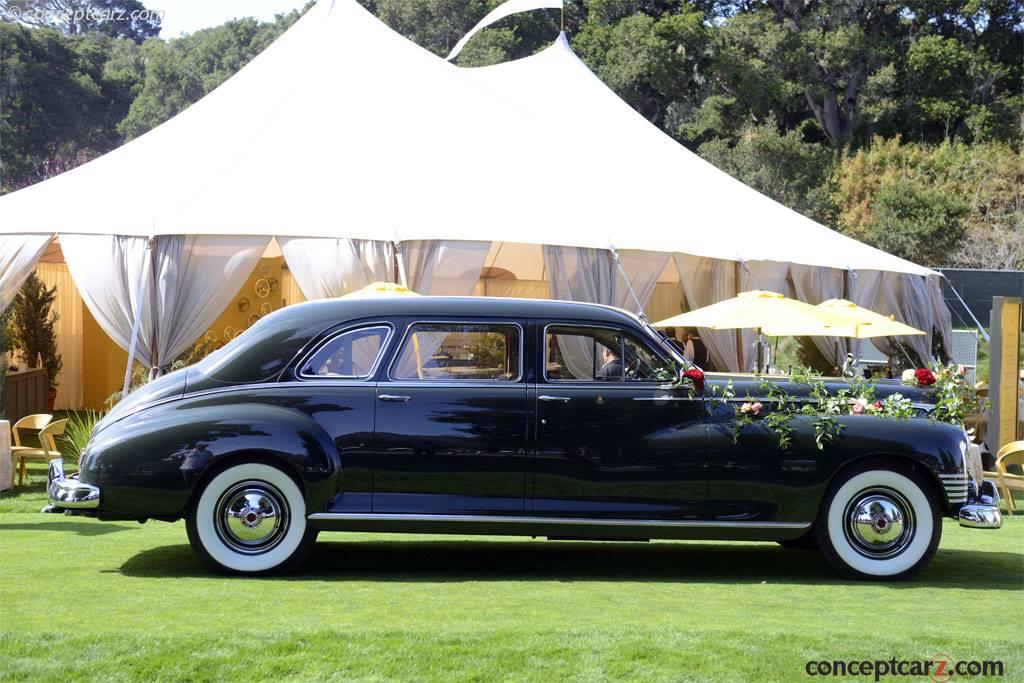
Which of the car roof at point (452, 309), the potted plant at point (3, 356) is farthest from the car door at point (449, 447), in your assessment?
the potted plant at point (3, 356)

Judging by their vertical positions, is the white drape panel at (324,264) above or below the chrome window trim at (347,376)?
above

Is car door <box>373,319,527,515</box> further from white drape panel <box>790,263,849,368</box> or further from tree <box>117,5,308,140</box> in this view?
tree <box>117,5,308,140</box>

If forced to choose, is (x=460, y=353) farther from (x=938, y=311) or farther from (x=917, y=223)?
(x=917, y=223)

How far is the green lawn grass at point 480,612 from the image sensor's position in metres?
5.88

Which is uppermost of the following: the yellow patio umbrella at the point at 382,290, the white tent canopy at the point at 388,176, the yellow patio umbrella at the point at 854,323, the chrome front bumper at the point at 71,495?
the white tent canopy at the point at 388,176

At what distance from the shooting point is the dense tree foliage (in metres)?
49.1

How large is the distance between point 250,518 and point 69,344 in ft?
55.8

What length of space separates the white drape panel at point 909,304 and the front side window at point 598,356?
14.0m

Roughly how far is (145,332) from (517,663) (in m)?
13.1

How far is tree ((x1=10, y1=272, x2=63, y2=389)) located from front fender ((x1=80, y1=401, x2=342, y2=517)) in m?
14.8

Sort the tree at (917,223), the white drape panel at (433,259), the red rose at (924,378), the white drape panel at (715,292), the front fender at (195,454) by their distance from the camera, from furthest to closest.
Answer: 1. the tree at (917,223)
2. the white drape panel at (715,292)
3. the white drape panel at (433,259)
4. the red rose at (924,378)
5. the front fender at (195,454)

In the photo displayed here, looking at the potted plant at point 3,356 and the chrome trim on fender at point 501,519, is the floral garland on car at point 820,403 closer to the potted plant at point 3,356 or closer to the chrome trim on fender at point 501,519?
the chrome trim on fender at point 501,519

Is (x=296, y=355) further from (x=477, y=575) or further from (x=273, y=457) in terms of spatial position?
(x=477, y=575)

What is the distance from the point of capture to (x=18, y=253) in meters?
18.1
